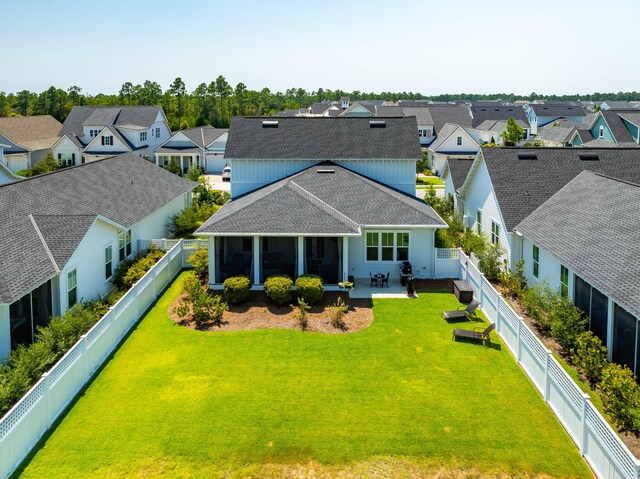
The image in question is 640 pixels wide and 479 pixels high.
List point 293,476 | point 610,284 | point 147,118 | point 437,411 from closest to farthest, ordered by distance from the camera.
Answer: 1. point 293,476
2. point 437,411
3. point 610,284
4. point 147,118

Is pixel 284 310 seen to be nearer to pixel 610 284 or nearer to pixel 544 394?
pixel 544 394

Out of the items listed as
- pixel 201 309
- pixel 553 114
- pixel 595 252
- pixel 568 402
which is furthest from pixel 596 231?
pixel 553 114

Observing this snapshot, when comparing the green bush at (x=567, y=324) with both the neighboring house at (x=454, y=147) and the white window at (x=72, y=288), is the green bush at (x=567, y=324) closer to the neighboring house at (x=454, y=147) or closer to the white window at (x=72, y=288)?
the white window at (x=72, y=288)

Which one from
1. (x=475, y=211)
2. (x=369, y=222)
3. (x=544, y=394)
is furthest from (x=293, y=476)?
(x=475, y=211)

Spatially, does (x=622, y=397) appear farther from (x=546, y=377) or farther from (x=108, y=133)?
(x=108, y=133)

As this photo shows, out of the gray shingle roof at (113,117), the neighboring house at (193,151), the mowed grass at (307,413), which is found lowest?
the mowed grass at (307,413)

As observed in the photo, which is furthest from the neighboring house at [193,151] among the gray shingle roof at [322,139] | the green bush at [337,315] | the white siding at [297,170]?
the green bush at [337,315]

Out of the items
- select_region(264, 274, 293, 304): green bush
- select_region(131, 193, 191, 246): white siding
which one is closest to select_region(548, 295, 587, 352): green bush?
select_region(264, 274, 293, 304): green bush
